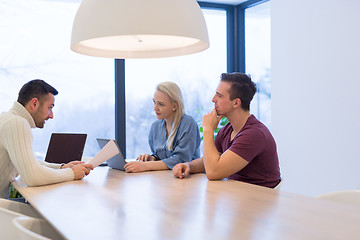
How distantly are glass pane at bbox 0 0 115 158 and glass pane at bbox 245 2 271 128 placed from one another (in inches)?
72.3

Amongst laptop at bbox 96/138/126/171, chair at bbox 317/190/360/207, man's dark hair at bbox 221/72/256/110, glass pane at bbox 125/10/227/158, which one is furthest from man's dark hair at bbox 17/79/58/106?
glass pane at bbox 125/10/227/158

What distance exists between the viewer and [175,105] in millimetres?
3264

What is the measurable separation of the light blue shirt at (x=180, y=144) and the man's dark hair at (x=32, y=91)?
0.95m

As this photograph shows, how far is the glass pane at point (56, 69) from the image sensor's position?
14.5ft

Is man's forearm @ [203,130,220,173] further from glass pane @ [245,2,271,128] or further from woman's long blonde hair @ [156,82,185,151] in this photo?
glass pane @ [245,2,271,128]

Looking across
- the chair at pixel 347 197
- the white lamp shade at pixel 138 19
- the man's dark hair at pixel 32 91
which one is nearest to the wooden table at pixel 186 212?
the chair at pixel 347 197

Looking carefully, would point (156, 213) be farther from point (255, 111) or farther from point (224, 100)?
point (255, 111)

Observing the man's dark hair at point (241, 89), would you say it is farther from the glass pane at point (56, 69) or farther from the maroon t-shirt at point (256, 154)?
the glass pane at point (56, 69)

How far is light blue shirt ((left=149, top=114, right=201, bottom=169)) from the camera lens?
300 cm

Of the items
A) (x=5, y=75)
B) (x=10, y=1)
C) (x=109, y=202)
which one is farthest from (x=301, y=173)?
(x=10, y=1)

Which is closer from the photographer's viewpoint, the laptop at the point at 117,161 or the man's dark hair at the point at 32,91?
the man's dark hair at the point at 32,91

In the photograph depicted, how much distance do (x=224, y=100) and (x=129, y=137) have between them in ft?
8.49

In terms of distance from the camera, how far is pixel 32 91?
269cm

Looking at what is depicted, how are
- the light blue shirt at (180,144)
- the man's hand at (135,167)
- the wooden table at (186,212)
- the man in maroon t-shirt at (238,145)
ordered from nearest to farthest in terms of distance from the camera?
the wooden table at (186,212), the man in maroon t-shirt at (238,145), the man's hand at (135,167), the light blue shirt at (180,144)
